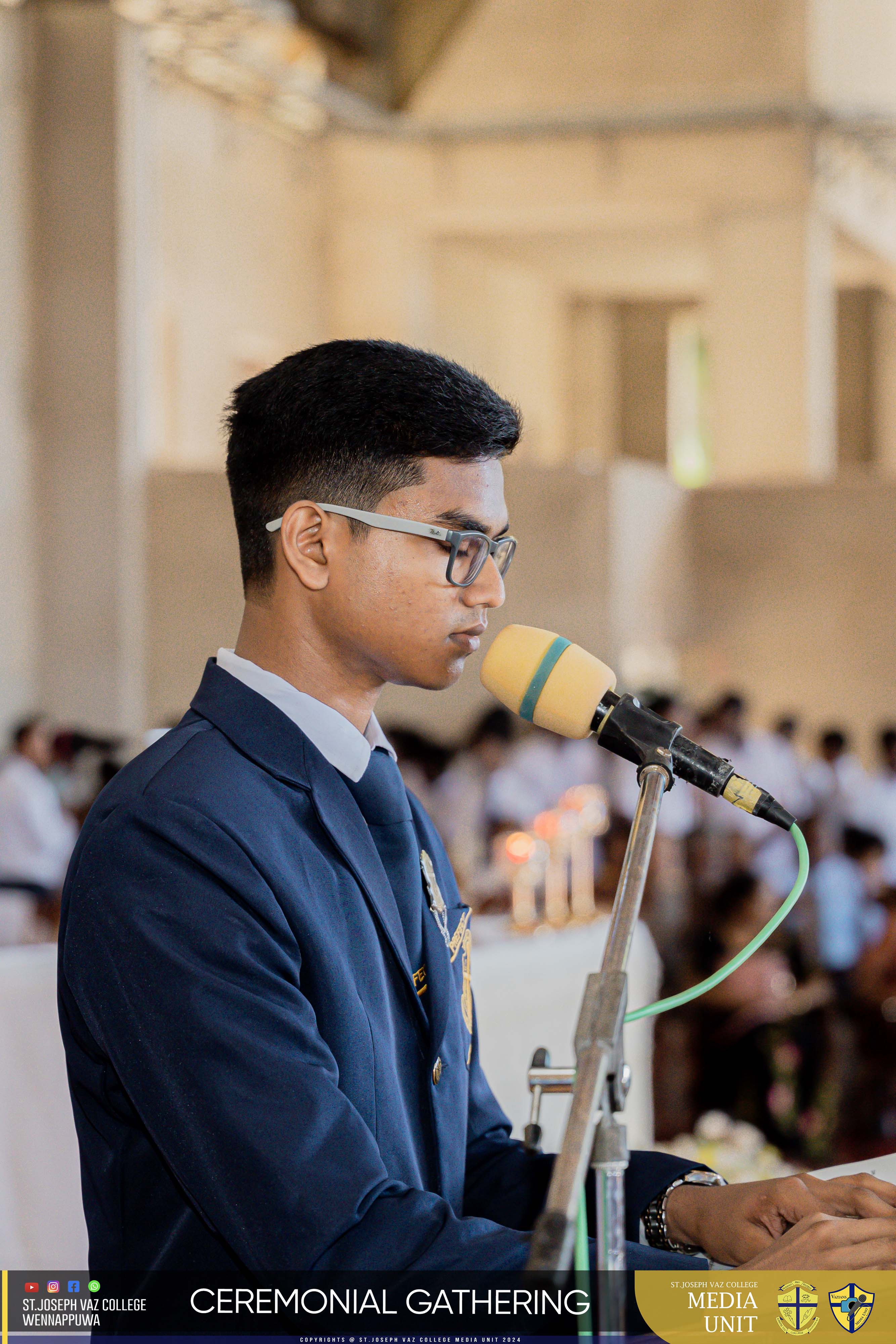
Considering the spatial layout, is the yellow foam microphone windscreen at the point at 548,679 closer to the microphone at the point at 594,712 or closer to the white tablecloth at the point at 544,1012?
the microphone at the point at 594,712

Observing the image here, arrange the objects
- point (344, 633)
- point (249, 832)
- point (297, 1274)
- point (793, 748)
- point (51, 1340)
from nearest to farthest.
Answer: point (297, 1274), point (249, 832), point (344, 633), point (51, 1340), point (793, 748)

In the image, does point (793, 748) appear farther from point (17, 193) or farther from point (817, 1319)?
point (817, 1319)

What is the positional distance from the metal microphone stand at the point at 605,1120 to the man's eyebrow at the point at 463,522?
1.20 feet

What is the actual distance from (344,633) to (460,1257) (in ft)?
1.79

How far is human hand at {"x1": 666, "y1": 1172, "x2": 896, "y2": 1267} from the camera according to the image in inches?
55.5

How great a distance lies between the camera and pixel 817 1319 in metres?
1.25

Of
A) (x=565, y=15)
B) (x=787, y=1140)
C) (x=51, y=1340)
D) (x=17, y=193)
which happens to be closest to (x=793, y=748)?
(x=787, y=1140)

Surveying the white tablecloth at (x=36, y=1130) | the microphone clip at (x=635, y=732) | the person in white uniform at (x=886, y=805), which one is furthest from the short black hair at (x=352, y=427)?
the person in white uniform at (x=886, y=805)

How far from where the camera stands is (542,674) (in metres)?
1.38

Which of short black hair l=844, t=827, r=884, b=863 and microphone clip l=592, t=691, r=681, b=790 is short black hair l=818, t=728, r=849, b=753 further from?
microphone clip l=592, t=691, r=681, b=790

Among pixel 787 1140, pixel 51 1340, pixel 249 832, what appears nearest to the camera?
pixel 249 832

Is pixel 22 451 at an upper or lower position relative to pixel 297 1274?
upper

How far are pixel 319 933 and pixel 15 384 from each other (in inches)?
394

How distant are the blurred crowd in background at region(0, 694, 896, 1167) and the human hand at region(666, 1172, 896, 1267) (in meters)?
1.71
